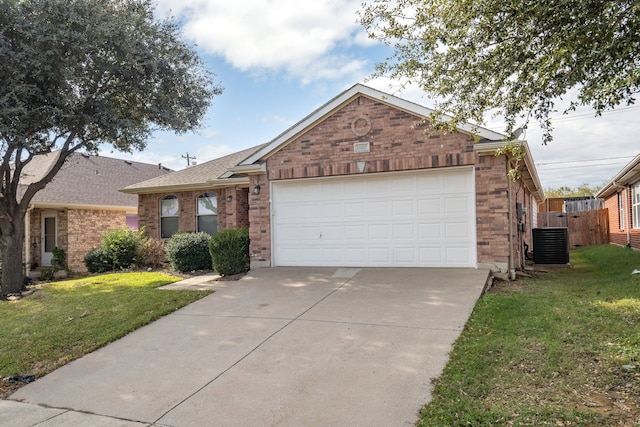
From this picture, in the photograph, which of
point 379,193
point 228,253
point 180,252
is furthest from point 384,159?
point 180,252

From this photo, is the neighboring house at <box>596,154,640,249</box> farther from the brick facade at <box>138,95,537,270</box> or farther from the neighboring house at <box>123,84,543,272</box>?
the brick facade at <box>138,95,537,270</box>

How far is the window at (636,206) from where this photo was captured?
14.5 meters

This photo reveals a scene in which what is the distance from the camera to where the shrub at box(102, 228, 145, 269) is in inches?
563

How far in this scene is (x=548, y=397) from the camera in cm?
369

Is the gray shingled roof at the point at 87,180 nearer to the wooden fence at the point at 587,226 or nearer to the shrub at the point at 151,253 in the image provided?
the shrub at the point at 151,253

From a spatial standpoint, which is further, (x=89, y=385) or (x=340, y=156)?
(x=340, y=156)

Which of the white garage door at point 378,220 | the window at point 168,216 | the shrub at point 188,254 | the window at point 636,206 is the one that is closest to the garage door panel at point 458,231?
the white garage door at point 378,220

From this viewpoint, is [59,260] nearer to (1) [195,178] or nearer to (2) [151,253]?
(2) [151,253]

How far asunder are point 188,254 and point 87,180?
960cm

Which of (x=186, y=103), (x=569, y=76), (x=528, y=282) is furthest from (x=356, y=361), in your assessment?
(x=186, y=103)

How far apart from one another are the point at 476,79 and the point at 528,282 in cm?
502

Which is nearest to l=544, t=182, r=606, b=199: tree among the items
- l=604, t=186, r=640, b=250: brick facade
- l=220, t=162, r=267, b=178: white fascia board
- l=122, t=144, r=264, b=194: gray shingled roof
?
l=604, t=186, r=640, b=250: brick facade

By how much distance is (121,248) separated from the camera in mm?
14352

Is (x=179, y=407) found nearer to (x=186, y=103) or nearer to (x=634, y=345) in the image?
(x=634, y=345)
